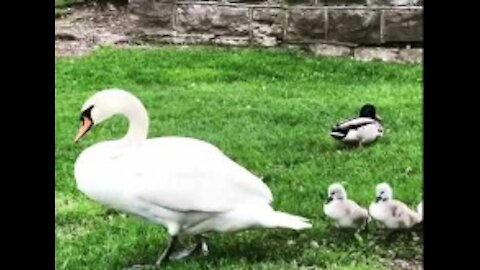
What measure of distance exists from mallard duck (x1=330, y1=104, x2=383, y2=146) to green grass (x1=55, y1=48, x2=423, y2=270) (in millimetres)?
45

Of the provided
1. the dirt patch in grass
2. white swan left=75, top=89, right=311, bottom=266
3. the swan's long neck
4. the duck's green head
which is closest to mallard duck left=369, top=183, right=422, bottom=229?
white swan left=75, top=89, right=311, bottom=266

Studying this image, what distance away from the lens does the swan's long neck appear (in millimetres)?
2920

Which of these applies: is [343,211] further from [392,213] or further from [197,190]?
[197,190]

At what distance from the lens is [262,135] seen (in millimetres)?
3977

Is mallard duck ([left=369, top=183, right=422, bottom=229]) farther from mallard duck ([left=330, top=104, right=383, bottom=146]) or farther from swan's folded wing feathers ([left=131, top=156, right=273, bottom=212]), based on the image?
mallard duck ([left=330, top=104, right=383, bottom=146])

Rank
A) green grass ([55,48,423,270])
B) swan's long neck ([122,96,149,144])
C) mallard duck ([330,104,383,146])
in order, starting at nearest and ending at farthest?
swan's long neck ([122,96,149,144]) < green grass ([55,48,423,270]) < mallard duck ([330,104,383,146])

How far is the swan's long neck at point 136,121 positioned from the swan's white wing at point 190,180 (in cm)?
4

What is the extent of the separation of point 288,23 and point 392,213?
2.84 meters

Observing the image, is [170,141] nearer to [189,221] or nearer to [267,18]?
[189,221]

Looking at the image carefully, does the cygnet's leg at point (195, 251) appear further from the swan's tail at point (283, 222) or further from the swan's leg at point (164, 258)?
the swan's tail at point (283, 222)

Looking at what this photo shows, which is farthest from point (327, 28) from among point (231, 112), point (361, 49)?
point (231, 112)

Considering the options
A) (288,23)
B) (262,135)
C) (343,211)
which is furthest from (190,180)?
(288,23)
